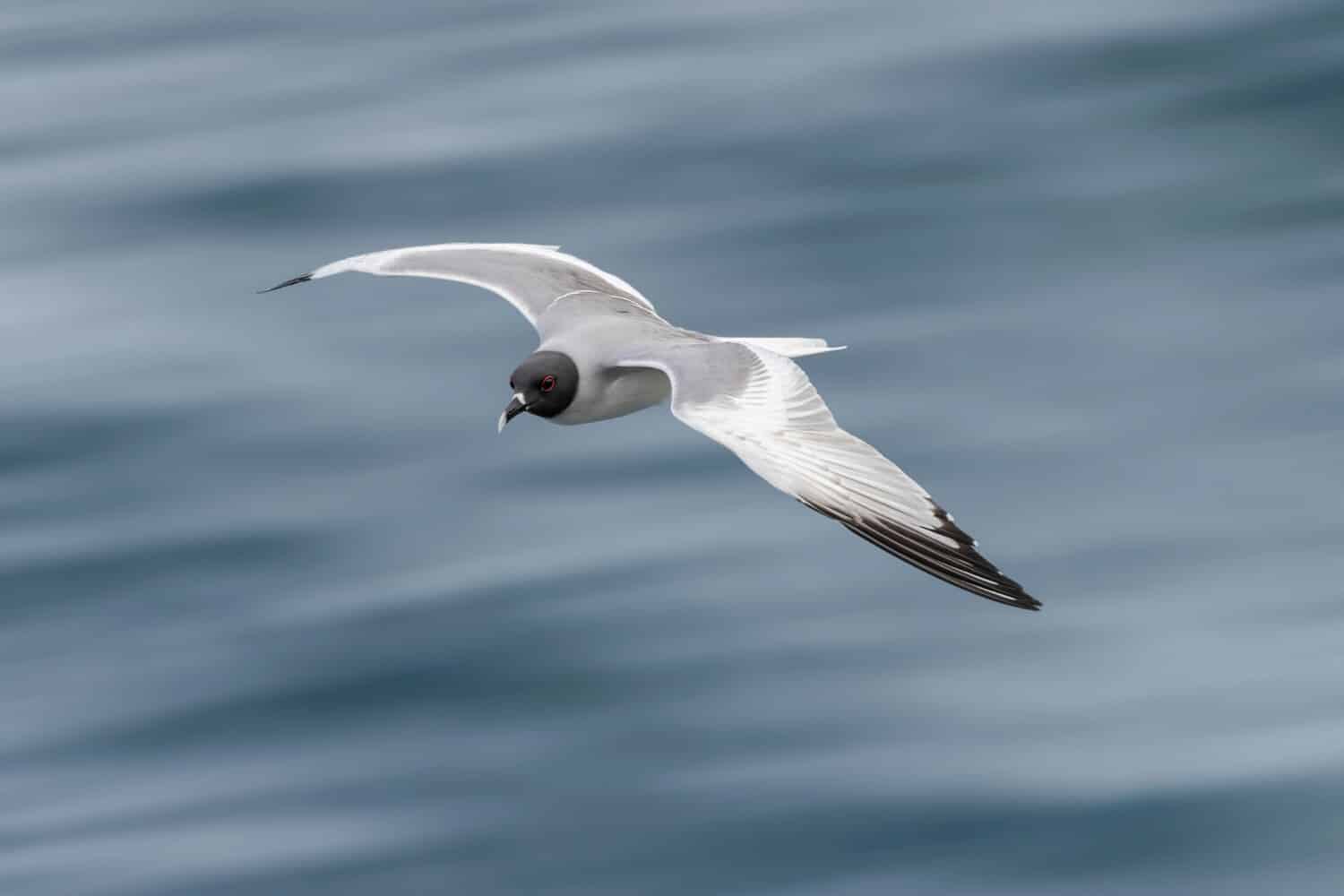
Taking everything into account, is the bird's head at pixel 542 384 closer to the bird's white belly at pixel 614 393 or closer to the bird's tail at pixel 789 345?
the bird's white belly at pixel 614 393

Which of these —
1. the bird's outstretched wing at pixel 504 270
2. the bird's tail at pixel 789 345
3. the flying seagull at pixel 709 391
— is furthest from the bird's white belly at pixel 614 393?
the bird's outstretched wing at pixel 504 270

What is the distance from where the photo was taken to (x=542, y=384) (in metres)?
11.7

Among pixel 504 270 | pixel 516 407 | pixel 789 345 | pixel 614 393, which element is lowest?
pixel 516 407

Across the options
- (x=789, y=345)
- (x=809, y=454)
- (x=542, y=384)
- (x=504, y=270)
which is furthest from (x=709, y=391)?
(x=504, y=270)

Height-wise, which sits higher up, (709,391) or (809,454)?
(709,391)

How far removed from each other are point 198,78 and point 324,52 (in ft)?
3.16

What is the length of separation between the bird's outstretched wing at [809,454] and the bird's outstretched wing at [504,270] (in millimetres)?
1794

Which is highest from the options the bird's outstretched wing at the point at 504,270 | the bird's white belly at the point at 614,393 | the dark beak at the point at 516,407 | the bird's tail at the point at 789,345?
the bird's outstretched wing at the point at 504,270

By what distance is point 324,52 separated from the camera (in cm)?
2014

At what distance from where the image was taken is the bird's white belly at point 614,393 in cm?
1184

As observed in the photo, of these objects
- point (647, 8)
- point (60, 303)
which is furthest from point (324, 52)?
point (60, 303)

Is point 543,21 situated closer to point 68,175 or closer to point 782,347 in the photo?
point 68,175

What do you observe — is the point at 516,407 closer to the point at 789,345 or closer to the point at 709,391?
the point at 709,391

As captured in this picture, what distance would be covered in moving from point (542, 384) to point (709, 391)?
39.4 inches
